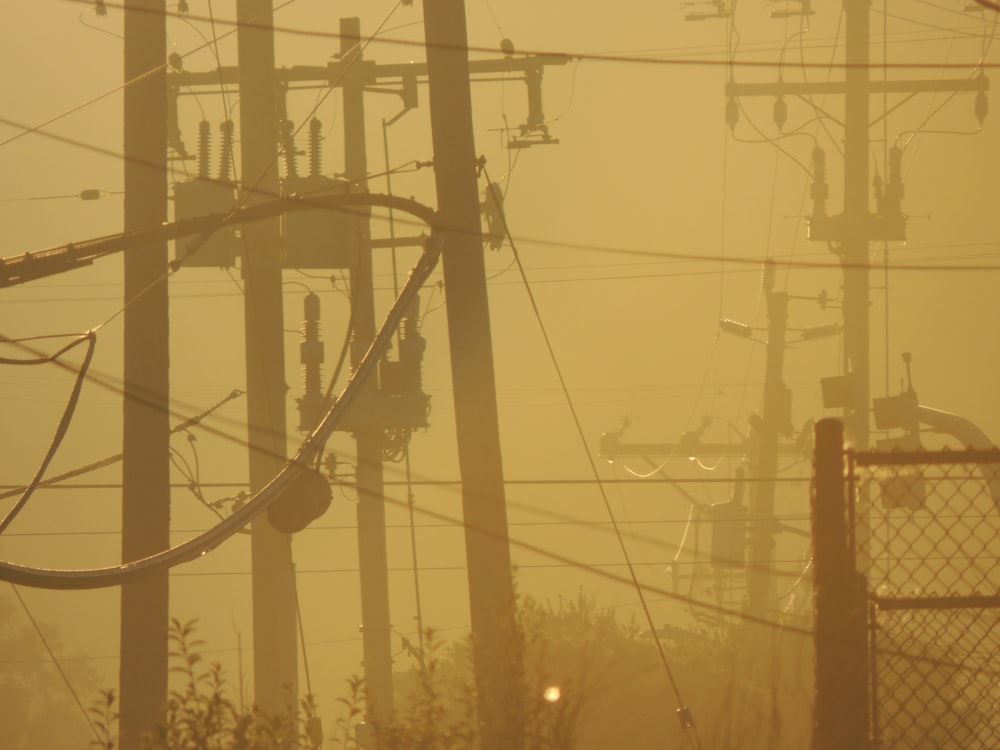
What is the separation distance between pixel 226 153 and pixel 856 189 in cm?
1251

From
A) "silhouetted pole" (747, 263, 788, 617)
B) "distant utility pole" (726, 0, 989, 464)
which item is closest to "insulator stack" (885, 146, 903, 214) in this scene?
"distant utility pole" (726, 0, 989, 464)

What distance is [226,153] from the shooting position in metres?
20.8

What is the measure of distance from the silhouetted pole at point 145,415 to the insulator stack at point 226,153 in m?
7.84

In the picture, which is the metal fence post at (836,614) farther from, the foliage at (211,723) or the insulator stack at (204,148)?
the insulator stack at (204,148)

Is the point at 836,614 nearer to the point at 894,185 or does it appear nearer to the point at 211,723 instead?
the point at 211,723

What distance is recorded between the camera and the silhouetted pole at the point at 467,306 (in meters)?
11.0

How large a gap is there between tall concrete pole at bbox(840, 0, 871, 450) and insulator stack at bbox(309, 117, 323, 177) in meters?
10.8

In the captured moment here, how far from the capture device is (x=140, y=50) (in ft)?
42.3

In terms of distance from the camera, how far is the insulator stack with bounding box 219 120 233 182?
67.4ft

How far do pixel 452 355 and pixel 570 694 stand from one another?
15.7 feet

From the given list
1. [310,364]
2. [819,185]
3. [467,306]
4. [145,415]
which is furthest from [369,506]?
[819,185]

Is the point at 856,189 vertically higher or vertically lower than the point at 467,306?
higher

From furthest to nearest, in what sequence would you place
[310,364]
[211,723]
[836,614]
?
[310,364]
[211,723]
[836,614]

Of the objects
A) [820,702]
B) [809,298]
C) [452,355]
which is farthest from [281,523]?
[809,298]
